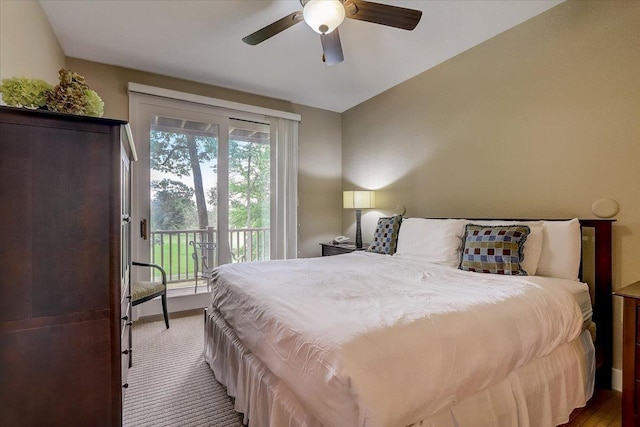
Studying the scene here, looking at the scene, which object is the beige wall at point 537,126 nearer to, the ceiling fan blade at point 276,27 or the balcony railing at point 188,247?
the ceiling fan blade at point 276,27

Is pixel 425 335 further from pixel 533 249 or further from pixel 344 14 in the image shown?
pixel 344 14

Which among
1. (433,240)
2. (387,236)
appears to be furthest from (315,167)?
(433,240)

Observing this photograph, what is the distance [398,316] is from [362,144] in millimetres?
3298

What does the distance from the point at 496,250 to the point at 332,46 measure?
1.82 meters

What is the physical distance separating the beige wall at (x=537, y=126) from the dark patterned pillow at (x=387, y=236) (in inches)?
17.1

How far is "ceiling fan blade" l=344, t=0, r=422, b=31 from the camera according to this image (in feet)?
5.90

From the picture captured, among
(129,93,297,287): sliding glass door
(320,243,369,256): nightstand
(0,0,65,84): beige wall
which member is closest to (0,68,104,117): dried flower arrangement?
(0,0,65,84): beige wall

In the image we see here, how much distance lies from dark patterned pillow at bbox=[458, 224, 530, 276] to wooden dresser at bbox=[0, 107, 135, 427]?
2.12 meters

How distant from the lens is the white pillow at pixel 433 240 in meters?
2.45

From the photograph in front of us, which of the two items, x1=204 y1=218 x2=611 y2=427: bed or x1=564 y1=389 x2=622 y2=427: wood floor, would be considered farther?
x1=564 y1=389 x2=622 y2=427: wood floor

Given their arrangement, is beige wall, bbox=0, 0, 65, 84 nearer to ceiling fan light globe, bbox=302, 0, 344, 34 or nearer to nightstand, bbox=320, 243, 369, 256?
ceiling fan light globe, bbox=302, 0, 344, 34

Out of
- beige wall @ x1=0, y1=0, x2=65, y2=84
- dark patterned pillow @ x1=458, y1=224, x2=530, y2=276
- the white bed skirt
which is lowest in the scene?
the white bed skirt

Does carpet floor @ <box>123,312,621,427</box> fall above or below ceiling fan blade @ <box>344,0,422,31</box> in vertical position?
below

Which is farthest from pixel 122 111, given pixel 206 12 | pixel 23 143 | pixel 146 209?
pixel 23 143
